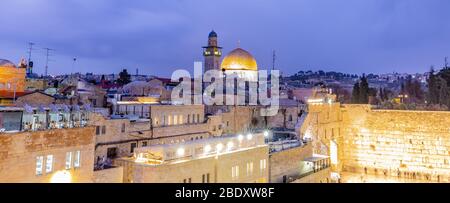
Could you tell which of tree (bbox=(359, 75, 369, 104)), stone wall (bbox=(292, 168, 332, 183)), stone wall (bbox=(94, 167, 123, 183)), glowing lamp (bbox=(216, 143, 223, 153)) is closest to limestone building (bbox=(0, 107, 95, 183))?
stone wall (bbox=(94, 167, 123, 183))

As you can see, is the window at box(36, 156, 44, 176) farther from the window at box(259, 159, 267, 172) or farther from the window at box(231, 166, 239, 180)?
the window at box(259, 159, 267, 172)

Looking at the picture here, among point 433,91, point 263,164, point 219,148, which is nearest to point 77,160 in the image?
point 219,148

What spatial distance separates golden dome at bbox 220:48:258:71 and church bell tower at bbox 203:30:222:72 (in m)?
11.2

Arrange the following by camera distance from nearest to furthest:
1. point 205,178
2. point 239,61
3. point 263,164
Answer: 1. point 205,178
2. point 263,164
3. point 239,61

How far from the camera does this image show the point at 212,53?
5378cm

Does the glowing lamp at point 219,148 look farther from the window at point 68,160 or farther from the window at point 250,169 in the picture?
→ the window at point 68,160

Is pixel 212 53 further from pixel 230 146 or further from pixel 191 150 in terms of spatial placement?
pixel 191 150

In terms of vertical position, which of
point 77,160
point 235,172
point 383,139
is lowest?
point 235,172

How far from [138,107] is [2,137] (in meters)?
10.2

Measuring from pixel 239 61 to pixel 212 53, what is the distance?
12973 mm

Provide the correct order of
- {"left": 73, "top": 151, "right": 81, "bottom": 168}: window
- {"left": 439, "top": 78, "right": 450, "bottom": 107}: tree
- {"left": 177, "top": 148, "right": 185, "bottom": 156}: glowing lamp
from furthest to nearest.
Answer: {"left": 439, "top": 78, "right": 450, "bottom": 107}: tree
{"left": 177, "top": 148, "right": 185, "bottom": 156}: glowing lamp
{"left": 73, "top": 151, "right": 81, "bottom": 168}: window

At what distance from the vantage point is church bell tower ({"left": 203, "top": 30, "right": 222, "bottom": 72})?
5378 centimetres
